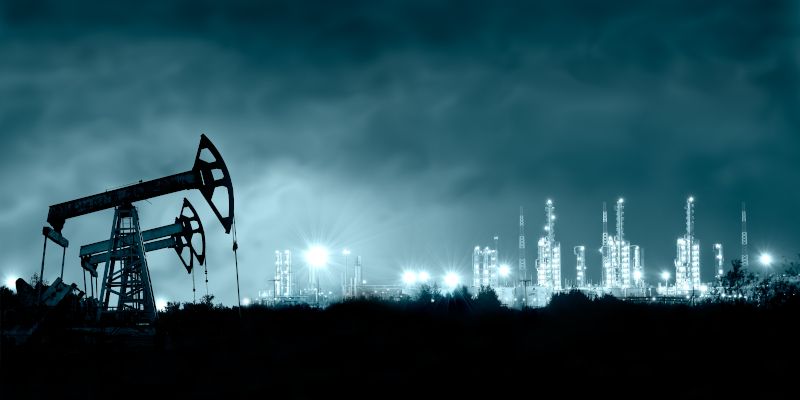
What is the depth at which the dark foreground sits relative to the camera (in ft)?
52.8

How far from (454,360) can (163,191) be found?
1357 cm

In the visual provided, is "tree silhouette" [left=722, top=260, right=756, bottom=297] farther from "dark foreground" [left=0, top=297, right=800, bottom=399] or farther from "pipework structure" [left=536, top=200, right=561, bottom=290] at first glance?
"pipework structure" [left=536, top=200, right=561, bottom=290]

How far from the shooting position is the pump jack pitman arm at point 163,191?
82.9 feet

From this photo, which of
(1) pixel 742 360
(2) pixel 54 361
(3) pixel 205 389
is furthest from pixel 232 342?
(1) pixel 742 360

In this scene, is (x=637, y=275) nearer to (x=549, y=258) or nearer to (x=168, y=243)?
(x=549, y=258)

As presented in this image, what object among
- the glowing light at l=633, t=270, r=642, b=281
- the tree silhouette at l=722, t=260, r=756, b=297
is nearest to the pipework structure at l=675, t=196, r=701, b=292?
the glowing light at l=633, t=270, r=642, b=281

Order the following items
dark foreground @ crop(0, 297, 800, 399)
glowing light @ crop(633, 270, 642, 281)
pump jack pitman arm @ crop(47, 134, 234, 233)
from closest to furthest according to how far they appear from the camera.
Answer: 1. dark foreground @ crop(0, 297, 800, 399)
2. pump jack pitman arm @ crop(47, 134, 234, 233)
3. glowing light @ crop(633, 270, 642, 281)

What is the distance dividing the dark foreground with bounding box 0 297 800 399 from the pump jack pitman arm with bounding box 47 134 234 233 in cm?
463

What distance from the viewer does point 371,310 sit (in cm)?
4144

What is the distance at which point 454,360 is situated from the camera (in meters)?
19.6

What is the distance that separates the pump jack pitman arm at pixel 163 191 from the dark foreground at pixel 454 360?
4.63m

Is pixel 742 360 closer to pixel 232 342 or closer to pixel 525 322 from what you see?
pixel 525 322

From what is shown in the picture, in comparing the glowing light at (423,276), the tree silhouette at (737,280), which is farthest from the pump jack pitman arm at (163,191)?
the glowing light at (423,276)

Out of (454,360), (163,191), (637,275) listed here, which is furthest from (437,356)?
(637,275)
